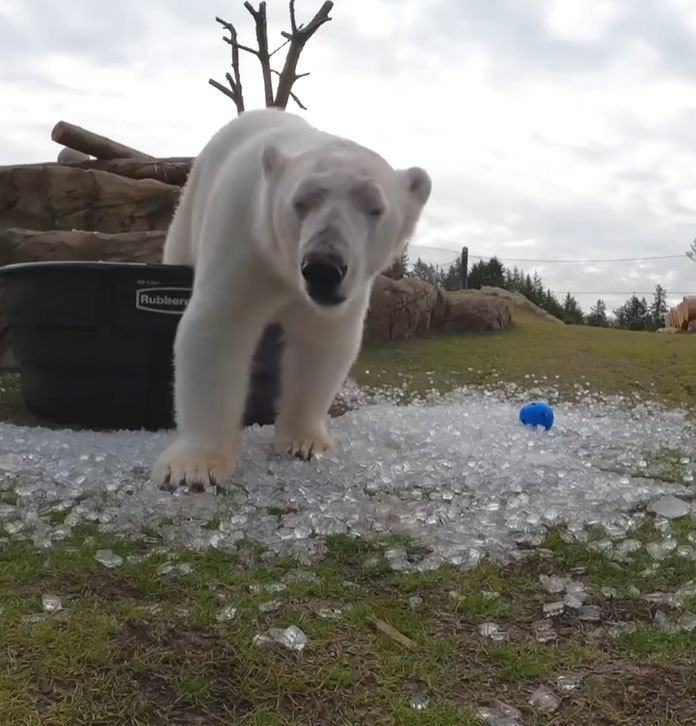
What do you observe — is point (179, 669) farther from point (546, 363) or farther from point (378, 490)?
point (546, 363)

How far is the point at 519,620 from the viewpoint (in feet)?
4.82

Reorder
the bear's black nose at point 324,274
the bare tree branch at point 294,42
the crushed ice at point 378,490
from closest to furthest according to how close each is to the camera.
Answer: the crushed ice at point 378,490, the bear's black nose at point 324,274, the bare tree branch at point 294,42

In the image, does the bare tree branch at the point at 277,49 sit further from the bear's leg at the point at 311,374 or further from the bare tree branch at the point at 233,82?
the bear's leg at the point at 311,374

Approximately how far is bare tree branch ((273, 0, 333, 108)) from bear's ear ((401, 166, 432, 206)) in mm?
4268

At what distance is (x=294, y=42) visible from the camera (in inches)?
250

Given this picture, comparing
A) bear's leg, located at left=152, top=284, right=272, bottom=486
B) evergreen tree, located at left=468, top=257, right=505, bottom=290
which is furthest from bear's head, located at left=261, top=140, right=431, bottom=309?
evergreen tree, located at left=468, top=257, right=505, bottom=290

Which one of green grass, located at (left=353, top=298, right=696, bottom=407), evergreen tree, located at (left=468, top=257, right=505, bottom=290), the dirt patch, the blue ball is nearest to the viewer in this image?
the dirt patch

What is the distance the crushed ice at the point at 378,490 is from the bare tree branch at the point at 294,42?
382 cm

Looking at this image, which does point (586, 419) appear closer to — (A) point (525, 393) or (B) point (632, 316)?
(A) point (525, 393)

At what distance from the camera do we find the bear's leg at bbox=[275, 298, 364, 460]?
275cm

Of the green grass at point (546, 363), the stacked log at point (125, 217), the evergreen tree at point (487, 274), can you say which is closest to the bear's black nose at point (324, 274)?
the green grass at point (546, 363)

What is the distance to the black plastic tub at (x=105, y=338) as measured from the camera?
3156mm

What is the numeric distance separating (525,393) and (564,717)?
135 inches

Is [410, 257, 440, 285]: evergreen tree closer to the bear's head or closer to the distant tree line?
the distant tree line
